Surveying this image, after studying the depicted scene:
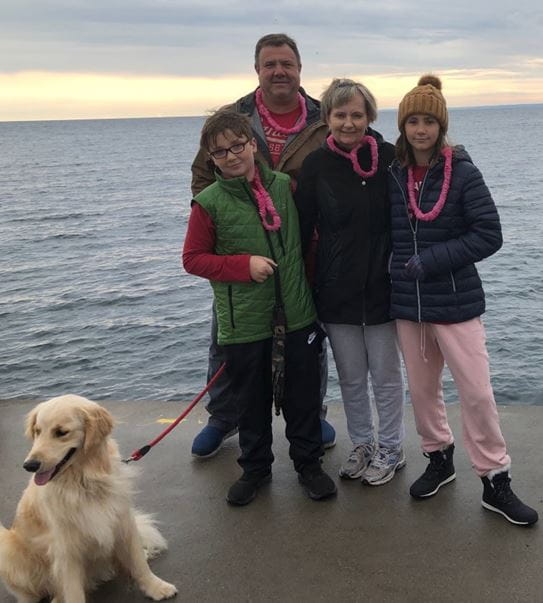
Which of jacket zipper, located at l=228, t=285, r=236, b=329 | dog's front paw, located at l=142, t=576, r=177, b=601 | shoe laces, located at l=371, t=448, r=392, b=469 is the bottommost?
dog's front paw, located at l=142, t=576, r=177, b=601

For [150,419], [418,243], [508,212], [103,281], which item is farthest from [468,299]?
[508,212]

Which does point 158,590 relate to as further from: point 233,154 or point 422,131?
point 422,131

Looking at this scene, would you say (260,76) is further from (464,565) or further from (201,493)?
(464,565)

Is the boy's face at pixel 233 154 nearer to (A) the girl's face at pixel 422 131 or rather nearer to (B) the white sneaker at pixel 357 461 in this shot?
(A) the girl's face at pixel 422 131

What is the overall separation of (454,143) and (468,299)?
901mm

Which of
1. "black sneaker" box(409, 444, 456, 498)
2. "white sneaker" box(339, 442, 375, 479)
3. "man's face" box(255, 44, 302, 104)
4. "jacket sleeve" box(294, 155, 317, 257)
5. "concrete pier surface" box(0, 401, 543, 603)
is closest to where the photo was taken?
"concrete pier surface" box(0, 401, 543, 603)

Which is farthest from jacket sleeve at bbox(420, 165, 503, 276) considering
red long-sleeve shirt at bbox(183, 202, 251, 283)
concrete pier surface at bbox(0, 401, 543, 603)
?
concrete pier surface at bbox(0, 401, 543, 603)

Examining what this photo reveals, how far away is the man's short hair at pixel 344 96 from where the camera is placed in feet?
11.9

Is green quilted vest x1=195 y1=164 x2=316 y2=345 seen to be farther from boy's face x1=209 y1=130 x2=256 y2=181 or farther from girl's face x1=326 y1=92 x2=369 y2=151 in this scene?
girl's face x1=326 y1=92 x2=369 y2=151

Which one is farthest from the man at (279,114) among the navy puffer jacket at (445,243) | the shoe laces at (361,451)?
the shoe laces at (361,451)

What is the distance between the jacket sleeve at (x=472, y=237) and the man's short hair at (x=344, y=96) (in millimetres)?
689

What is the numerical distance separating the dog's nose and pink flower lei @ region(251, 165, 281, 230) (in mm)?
1763

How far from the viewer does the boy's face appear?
3.61m

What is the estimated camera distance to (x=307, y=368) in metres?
3.94
